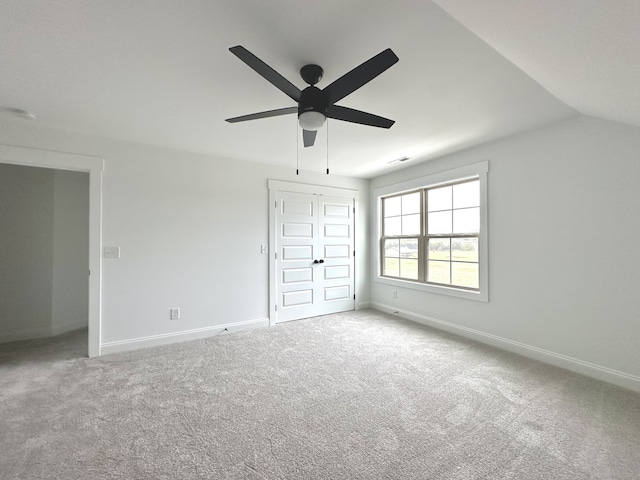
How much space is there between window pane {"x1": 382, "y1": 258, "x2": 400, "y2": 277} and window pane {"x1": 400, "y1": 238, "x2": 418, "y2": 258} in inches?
8.7

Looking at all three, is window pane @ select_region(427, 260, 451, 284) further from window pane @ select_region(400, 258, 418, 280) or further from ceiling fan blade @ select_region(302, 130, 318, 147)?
ceiling fan blade @ select_region(302, 130, 318, 147)

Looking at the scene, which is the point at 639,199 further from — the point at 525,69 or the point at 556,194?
the point at 525,69

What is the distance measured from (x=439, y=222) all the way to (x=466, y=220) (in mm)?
419

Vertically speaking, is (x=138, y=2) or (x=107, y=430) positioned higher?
(x=138, y=2)

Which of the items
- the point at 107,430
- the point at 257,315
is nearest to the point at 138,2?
the point at 107,430

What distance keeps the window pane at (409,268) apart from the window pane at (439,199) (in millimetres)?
891

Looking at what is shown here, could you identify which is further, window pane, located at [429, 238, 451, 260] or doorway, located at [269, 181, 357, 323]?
doorway, located at [269, 181, 357, 323]

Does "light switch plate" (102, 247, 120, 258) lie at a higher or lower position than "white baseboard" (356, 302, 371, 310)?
higher

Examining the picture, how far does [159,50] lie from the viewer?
1718mm

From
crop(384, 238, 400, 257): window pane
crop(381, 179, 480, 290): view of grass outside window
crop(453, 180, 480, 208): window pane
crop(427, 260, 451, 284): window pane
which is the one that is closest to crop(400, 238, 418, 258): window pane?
crop(381, 179, 480, 290): view of grass outside window

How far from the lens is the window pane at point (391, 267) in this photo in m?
4.82

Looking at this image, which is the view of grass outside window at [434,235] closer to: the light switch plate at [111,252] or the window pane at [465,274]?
the window pane at [465,274]

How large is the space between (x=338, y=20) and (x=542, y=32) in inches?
40.1

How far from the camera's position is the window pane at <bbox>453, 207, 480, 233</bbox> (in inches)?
141
